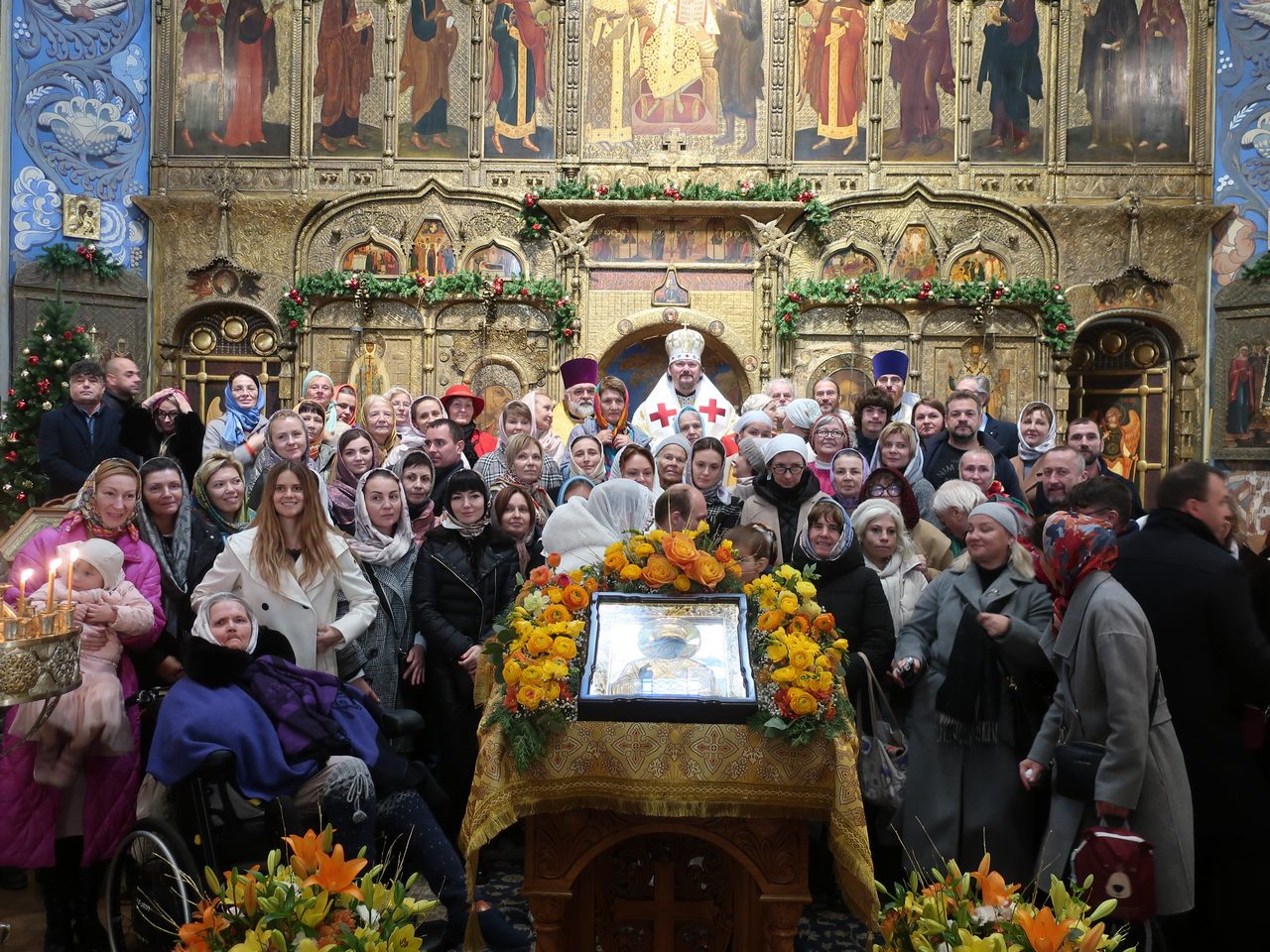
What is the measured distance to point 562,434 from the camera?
29.7 ft

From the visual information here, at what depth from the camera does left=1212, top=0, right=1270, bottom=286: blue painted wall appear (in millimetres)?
12266

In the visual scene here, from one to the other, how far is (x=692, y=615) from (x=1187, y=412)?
10.5 m

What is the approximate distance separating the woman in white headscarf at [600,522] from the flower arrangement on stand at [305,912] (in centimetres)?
234

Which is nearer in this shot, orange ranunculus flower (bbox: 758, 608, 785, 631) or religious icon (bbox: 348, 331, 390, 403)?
orange ranunculus flower (bbox: 758, 608, 785, 631)

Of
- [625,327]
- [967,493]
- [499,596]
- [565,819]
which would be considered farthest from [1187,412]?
[565,819]

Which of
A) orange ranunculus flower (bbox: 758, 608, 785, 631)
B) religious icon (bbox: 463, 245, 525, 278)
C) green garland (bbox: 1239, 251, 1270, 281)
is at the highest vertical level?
religious icon (bbox: 463, 245, 525, 278)

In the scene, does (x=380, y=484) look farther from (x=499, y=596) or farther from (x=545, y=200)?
(x=545, y=200)

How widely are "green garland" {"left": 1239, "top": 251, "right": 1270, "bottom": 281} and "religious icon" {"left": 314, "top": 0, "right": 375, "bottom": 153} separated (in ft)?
32.4

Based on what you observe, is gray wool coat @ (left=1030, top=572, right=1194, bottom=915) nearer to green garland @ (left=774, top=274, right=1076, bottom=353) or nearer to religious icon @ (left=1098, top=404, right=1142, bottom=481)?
green garland @ (left=774, top=274, right=1076, bottom=353)

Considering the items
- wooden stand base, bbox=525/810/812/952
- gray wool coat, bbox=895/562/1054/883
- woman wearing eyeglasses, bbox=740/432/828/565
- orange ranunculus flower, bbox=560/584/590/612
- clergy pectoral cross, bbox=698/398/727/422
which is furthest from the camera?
clergy pectoral cross, bbox=698/398/727/422

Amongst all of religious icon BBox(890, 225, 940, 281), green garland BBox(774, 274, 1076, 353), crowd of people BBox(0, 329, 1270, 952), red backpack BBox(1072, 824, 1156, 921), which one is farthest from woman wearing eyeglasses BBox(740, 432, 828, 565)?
religious icon BBox(890, 225, 940, 281)

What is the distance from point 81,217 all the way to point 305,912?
11.8m

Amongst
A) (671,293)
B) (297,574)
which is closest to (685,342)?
(671,293)

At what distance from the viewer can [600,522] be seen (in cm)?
489
